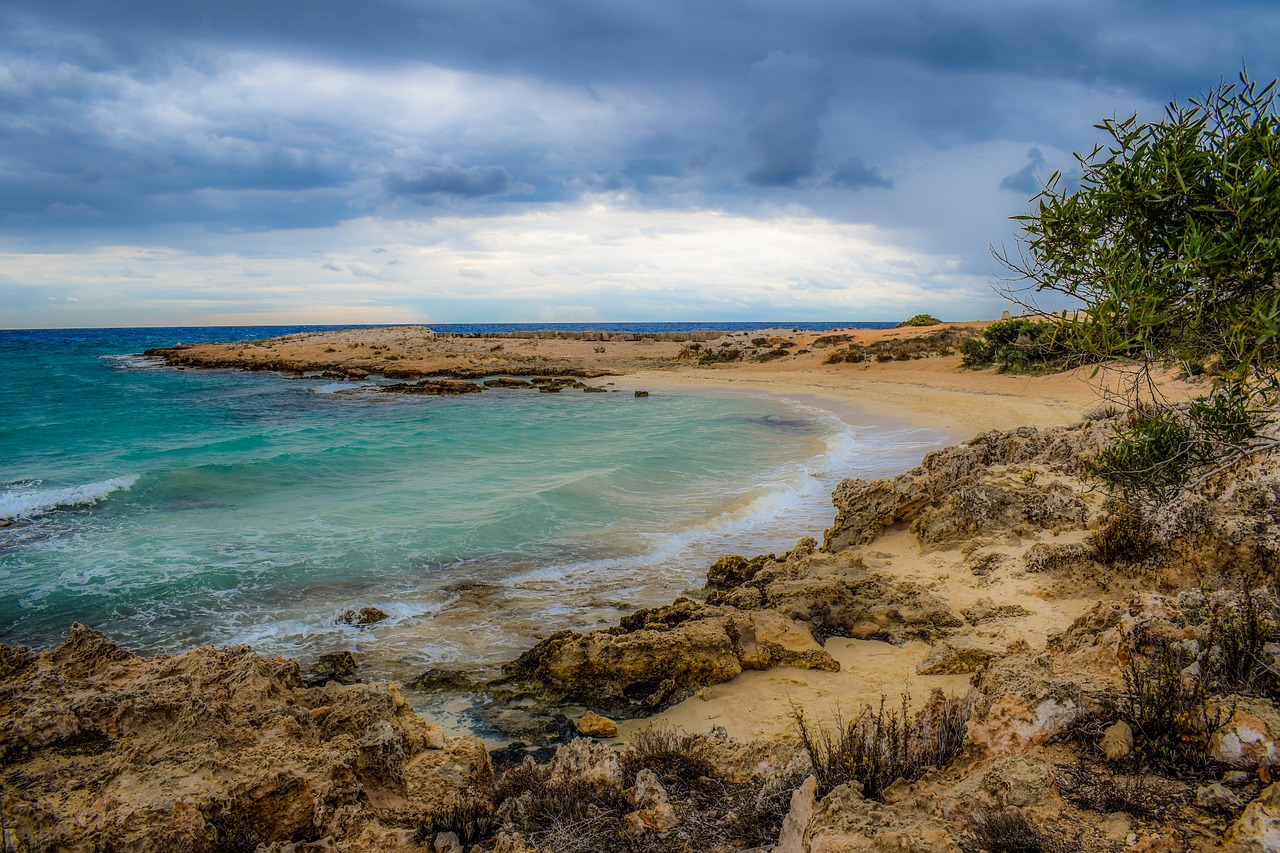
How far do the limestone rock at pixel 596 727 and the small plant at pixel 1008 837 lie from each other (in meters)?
2.83

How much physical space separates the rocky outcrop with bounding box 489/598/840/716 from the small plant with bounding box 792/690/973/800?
6.17 ft

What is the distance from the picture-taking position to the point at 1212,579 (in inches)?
215

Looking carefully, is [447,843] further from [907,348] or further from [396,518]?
[907,348]

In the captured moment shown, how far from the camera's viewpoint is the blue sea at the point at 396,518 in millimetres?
7660

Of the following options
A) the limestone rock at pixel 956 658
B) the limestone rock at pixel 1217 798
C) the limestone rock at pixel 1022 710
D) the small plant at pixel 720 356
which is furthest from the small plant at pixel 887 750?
the small plant at pixel 720 356

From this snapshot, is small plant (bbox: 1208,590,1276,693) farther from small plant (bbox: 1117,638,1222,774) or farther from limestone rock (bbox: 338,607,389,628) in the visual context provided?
limestone rock (bbox: 338,607,389,628)

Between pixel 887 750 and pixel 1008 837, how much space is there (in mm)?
873

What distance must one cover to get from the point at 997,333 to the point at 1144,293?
26820mm

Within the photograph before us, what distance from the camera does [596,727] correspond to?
5.09 meters

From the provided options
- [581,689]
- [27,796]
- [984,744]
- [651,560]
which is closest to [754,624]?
[581,689]

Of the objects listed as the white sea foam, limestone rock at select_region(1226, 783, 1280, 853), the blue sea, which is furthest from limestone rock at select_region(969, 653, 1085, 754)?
the white sea foam

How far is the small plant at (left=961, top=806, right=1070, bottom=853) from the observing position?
2.60 m

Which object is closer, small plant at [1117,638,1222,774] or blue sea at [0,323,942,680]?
small plant at [1117,638,1222,774]

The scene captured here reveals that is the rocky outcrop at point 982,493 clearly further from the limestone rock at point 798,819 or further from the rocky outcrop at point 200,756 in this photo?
the rocky outcrop at point 200,756
